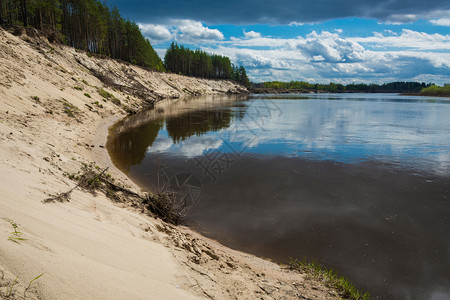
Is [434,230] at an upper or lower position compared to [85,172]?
lower

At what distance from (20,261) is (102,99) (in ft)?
102

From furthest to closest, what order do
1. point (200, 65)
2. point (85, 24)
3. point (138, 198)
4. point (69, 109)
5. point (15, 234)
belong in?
point (200, 65) < point (85, 24) < point (69, 109) < point (138, 198) < point (15, 234)

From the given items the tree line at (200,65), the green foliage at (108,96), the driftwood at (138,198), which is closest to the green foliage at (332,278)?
the driftwood at (138,198)

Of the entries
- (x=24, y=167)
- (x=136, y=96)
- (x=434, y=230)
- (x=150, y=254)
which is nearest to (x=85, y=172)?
(x=24, y=167)

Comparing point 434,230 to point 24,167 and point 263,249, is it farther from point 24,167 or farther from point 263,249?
point 24,167

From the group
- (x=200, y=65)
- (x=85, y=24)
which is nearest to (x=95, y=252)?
(x=85, y=24)

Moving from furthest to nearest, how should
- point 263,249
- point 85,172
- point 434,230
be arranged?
point 85,172 → point 434,230 → point 263,249

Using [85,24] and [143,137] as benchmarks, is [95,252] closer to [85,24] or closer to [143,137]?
[143,137]

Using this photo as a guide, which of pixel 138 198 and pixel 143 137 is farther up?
pixel 143 137

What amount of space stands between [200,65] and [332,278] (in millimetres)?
136198

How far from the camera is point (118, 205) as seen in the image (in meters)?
7.87

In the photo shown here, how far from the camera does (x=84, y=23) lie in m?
61.2

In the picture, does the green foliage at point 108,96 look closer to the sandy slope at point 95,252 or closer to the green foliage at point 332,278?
the sandy slope at point 95,252

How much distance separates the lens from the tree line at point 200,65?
11844cm
